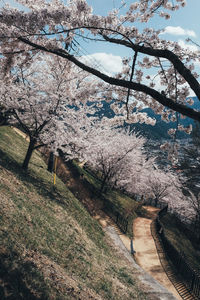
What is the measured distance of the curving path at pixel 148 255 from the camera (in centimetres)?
1402

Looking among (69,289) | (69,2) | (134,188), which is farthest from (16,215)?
(134,188)

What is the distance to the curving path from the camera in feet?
46.0

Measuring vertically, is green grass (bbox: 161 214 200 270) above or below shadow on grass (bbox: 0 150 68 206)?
Result: below

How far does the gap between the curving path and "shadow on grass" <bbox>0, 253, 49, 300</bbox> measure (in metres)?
11.2

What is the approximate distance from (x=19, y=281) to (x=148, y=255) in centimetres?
1499

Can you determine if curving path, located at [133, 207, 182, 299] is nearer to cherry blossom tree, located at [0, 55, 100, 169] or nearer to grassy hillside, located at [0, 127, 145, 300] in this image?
grassy hillside, located at [0, 127, 145, 300]

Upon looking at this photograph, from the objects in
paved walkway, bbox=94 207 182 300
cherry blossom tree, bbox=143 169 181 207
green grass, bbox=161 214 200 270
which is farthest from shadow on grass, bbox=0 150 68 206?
cherry blossom tree, bbox=143 169 181 207

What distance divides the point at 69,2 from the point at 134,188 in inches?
1469

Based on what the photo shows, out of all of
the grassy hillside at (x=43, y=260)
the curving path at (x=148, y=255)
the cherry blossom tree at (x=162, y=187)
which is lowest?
the curving path at (x=148, y=255)

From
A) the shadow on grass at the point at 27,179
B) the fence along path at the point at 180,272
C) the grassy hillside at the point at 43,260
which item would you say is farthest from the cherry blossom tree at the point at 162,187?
the grassy hillside at the point at 43,260

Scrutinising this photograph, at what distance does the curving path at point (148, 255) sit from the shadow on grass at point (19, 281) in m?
11.2

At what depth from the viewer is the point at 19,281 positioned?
4.55 m

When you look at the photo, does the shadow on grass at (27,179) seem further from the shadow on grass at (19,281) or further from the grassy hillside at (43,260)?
the shadow on grass at (19,281)

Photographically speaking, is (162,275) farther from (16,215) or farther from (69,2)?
(69,2)
